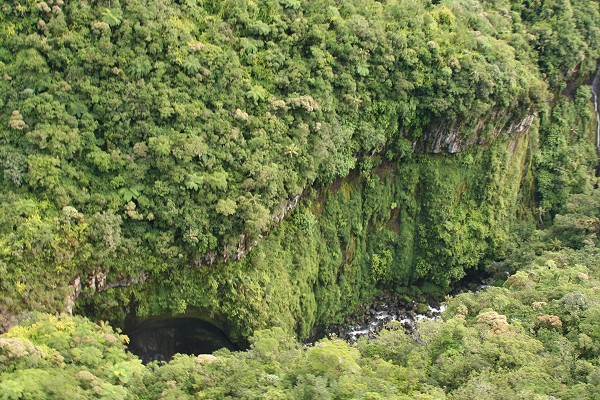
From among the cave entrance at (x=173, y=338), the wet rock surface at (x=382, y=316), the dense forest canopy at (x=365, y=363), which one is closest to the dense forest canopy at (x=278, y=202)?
the dense forest canopy at (x=365, y=363)

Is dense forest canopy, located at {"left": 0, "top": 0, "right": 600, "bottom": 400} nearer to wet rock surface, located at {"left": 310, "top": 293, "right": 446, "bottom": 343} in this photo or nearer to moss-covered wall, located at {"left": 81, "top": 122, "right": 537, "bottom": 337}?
moss-covered wall, located at {"left": 81, "top": 122, "right": 537, "bottom": 337}

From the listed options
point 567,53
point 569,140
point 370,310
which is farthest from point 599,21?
point 370,310

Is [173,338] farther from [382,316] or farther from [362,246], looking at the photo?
[382,316]

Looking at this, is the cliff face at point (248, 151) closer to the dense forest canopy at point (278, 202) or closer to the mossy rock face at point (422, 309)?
the dense forest canopy at point (278, 202)

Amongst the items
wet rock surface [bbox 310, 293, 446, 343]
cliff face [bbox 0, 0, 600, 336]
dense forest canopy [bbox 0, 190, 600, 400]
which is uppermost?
cliff face [bbox 0, 0, 600, 336]

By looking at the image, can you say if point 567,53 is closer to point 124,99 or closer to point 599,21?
→ point 599,21

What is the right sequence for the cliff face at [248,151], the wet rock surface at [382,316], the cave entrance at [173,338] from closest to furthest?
the cliff face at [248,151]
the cave entrance at [173,338]
the wet rock surface at [382,316]

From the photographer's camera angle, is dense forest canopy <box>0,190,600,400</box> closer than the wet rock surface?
Yes

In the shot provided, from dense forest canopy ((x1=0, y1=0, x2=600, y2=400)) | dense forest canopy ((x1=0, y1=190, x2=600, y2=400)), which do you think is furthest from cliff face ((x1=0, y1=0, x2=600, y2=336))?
dense forest canopy ((x1=0, y1=190, x2=600, y2=400))

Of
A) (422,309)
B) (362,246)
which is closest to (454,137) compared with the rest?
(362,246)
